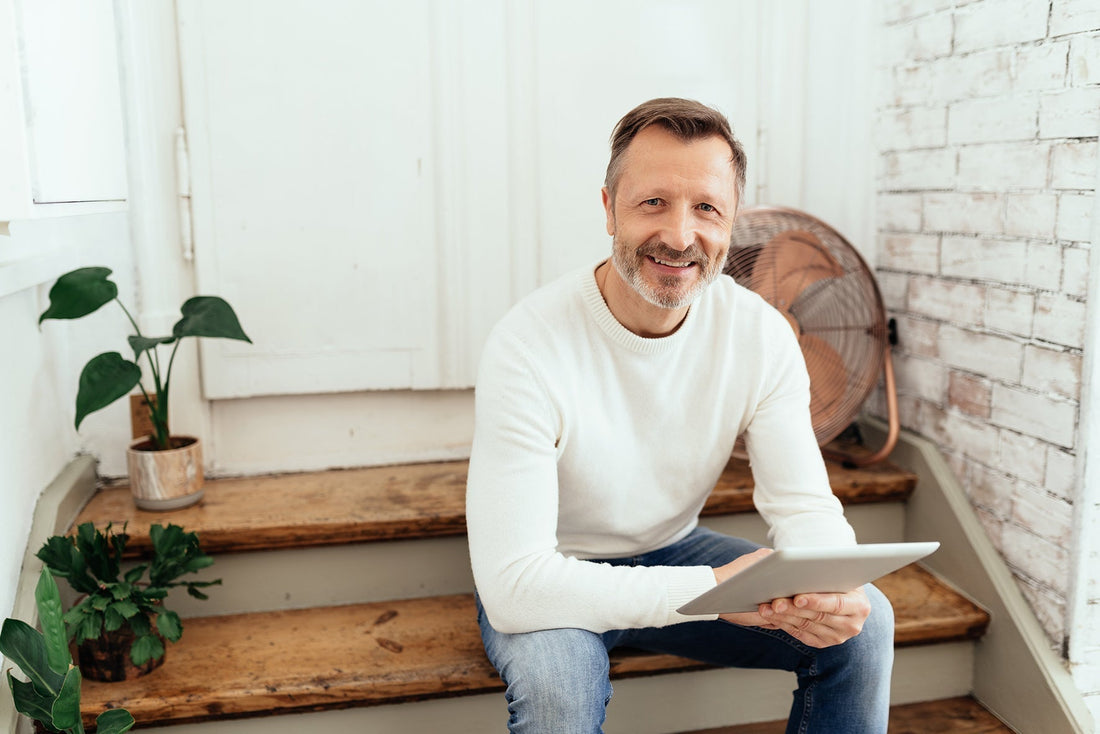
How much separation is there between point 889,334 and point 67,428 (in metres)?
1.94

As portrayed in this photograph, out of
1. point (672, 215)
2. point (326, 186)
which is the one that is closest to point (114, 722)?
point (672, 215)

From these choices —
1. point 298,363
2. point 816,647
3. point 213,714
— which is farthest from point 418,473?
point 816,647

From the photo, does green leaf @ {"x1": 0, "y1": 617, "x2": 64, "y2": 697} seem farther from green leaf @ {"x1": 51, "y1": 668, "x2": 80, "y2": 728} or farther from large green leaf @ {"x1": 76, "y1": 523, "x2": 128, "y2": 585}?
large green leaf @ {"x1": 76, "y1": 523, "x2": 128, "y2": 585}

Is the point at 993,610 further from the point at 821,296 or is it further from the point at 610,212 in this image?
the point at 610,212

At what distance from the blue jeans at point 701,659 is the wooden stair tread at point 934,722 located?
0.33 meters

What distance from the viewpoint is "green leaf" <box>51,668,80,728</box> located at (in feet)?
4.60

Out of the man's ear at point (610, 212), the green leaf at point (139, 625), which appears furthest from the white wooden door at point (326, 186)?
the man's ear at point (610, 212)

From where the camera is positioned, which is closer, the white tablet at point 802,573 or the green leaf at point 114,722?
the white tablet at point 802,573

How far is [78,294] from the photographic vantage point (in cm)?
188

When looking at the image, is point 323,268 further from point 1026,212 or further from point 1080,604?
point 1080,604

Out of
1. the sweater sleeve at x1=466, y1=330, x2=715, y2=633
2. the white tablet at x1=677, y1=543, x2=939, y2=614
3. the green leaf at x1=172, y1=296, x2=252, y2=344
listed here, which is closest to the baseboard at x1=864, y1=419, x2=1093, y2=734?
the white tablet at x1=677, y1=543, x2=939, y2=614

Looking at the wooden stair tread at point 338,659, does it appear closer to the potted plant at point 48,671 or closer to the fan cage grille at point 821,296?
the potted plant at point 48,671

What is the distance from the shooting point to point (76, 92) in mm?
1576

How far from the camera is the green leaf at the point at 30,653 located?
145cm
